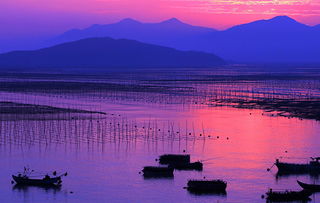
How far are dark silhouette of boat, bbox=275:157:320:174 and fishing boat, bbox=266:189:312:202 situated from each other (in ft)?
15.8

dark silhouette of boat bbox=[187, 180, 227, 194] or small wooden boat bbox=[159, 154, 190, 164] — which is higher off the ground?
small wooden boat bbox=[159, 154, 190, 164]

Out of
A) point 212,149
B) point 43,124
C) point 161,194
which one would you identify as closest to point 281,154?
point 212,149

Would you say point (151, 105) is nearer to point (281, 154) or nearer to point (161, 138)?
point (161, 138)

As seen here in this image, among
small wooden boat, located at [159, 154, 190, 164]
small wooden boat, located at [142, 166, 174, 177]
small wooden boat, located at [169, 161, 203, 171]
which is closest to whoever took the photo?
small wooden boat, located at [142, 166, 174, 177]

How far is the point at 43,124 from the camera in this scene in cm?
4678

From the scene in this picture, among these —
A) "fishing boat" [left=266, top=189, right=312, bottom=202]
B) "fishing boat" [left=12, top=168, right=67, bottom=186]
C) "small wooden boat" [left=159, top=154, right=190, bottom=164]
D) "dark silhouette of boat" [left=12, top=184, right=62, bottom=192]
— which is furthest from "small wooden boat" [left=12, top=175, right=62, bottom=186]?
"fishing boat" [left=266, top=189, right=312, bottom=202]

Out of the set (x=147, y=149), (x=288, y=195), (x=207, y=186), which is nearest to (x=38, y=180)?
(x=207, y=186)

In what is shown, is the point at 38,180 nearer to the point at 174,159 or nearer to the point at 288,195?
the point at 174,159

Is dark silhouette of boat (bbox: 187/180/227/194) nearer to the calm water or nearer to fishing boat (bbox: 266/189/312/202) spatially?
the calm water

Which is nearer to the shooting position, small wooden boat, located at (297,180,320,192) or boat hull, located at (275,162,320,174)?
small wooden boat, located at (297,180,320,192)

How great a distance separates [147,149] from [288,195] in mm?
12535

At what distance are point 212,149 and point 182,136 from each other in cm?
521

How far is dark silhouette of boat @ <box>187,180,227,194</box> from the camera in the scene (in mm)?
28859

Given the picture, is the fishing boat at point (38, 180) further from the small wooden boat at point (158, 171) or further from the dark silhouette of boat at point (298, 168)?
the dark silhouette of boat at point (298, 168)
